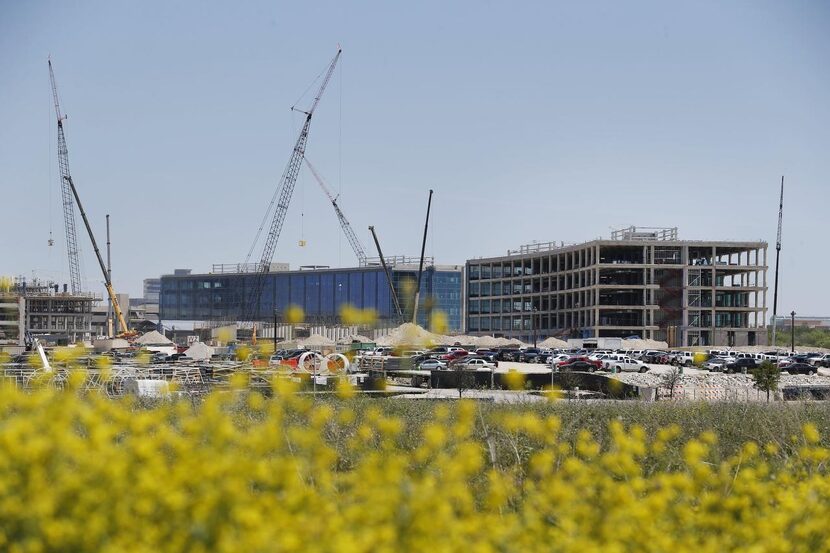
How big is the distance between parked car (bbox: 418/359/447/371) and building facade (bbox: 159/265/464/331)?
80160mm

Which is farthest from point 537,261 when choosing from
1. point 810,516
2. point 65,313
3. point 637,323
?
point 810,516

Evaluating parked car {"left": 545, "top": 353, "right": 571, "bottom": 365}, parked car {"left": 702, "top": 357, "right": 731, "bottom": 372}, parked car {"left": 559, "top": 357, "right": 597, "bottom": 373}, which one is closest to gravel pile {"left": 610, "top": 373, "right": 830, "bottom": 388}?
parked car {"left": 559, "top": 357, "right": 597, "bottom": 373}

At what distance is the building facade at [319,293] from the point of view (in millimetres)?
153375

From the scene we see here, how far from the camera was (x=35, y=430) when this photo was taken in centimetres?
633

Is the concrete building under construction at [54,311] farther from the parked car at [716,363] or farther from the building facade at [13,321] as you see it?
the parked car at [716,363]

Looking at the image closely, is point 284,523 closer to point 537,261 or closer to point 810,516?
point 810,516

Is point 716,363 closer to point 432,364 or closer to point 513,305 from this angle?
point 432,364

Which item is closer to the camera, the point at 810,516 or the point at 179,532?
the point at 179,532

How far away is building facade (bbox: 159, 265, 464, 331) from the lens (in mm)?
153375

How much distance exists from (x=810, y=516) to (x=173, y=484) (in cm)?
502

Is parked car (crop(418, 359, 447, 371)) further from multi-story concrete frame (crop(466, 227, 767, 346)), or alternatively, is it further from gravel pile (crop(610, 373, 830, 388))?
multi-story concrete frame (crop(466, 227, 767, 346))

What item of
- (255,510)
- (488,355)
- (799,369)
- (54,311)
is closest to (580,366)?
(799,369)

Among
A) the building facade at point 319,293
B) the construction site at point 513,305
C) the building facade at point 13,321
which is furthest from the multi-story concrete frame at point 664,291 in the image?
the building facade at point 13,321

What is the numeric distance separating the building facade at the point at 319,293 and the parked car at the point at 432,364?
263 ft
